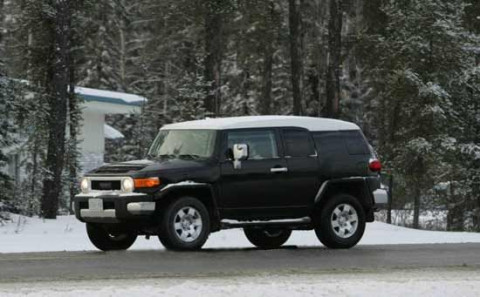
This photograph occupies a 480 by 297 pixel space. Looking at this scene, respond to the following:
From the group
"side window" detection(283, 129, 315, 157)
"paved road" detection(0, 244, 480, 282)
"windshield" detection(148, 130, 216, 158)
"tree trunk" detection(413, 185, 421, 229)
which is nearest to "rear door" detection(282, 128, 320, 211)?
"side window" detection(283, 129, 315, 157)

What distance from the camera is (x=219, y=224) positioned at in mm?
16078

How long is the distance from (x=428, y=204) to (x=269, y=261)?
845 inches

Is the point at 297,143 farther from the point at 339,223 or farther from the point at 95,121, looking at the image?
the point at 95,121

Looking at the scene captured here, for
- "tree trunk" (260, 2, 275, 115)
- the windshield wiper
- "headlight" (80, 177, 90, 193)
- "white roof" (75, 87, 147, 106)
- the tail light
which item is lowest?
"headlight" (80, 177, 90, 193)

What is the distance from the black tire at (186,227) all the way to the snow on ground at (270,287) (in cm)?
355

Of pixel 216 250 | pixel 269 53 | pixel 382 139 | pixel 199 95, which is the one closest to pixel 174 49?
pixel 269 53

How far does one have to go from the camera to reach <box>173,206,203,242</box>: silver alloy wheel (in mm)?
15555

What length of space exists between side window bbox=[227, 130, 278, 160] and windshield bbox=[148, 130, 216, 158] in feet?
1.09

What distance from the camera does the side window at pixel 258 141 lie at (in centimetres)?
1642

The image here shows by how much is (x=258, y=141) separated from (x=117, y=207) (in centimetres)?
259

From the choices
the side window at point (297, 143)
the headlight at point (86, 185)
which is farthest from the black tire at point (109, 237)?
the side window at point (297, 143)

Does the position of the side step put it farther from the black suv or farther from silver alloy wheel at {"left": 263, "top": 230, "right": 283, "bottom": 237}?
silver alloy wheel at {"left": 263, "top": 230, "right": 283, "bottom": 237}

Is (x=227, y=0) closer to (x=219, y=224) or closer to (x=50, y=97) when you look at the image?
(x=50, y=97)

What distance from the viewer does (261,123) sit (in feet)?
54.7
